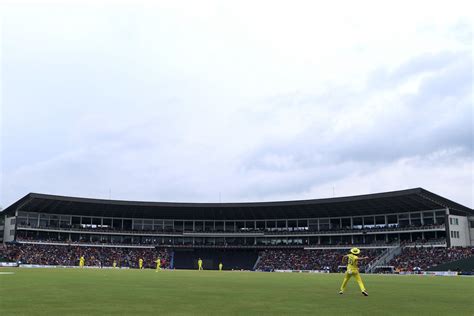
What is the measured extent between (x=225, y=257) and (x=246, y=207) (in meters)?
14.0

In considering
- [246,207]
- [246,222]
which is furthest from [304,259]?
[246,222]

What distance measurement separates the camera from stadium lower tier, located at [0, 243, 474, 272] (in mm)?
71500

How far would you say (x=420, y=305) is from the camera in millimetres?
14805

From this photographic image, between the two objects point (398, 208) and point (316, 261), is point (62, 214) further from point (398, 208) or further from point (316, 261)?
point (398, 208)

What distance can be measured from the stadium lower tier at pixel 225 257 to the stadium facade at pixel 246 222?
6.79 feet

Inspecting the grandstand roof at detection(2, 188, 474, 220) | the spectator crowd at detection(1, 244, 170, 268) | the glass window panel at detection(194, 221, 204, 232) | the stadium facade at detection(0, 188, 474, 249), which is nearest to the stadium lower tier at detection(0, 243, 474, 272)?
the spectator crowd at detection(1, 244, 170, 268)

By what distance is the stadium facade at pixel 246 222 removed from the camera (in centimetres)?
8306

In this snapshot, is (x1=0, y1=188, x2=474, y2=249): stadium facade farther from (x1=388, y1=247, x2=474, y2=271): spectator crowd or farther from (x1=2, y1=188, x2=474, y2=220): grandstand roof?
(x1=388, y1=247, x2=474, y2=271): spectator crowd

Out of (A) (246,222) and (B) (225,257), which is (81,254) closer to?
(B) (225,257)

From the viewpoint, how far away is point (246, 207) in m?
97.3

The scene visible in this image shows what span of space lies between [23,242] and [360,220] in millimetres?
68926

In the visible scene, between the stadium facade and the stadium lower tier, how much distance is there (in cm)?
207

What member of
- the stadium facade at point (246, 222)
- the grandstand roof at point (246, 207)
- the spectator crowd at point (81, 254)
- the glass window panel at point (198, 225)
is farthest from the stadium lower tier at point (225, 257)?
the grandstand roof at point (246, 207)

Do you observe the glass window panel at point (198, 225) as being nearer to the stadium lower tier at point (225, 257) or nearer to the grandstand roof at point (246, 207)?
the grandstand roof at point (246, 207)
